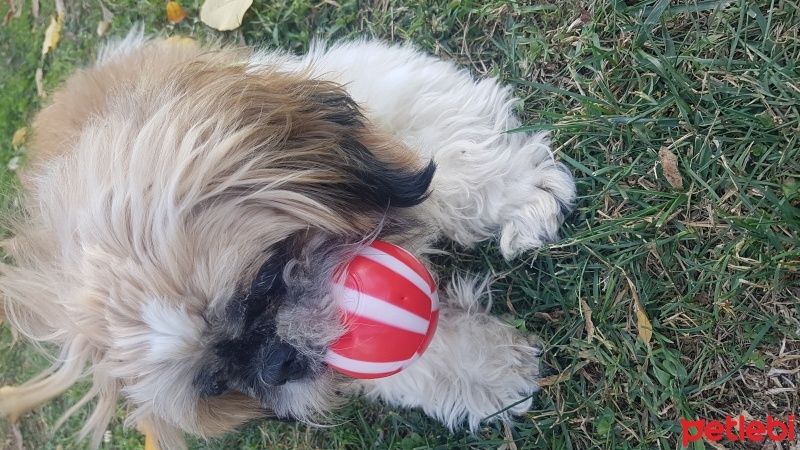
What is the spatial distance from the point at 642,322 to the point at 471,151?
0.85 metres

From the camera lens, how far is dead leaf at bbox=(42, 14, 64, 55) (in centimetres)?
Answer: 435

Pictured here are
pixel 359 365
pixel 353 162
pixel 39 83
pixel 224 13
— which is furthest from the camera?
pixel 39 83

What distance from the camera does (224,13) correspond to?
11.7 ft

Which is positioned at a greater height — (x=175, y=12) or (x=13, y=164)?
Answer: (x=175, y=12)

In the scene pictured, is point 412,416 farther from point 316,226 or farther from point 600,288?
point 316,226

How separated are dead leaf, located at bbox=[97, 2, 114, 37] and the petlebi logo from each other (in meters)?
3.85

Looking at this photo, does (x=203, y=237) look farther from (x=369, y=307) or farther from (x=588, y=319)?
(x=588, y=319)

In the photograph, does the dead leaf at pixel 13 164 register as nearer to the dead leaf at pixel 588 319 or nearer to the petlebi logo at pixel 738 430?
the dead leaf at pixel 588 319

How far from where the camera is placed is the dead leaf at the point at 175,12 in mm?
3779

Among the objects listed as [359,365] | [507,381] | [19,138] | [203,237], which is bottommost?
[19,138]

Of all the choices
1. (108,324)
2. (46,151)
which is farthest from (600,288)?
(46,151)

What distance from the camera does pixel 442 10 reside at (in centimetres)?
293

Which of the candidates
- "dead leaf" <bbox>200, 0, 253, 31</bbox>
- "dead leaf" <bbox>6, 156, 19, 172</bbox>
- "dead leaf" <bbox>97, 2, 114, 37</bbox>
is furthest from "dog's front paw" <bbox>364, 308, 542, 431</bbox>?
"dead leaf" <bbox>6, 156, 19, 172</bbox>

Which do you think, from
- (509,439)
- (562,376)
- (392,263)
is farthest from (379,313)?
(509,439)
